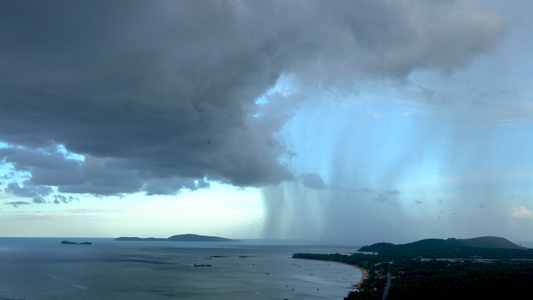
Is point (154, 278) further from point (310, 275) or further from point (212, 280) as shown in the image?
point (310, 275)

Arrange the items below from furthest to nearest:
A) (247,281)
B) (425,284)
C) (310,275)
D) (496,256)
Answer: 1. (496,256)
2. (310,275)
3. (247,281)
4. (425,284)

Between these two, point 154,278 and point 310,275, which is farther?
point 310,275

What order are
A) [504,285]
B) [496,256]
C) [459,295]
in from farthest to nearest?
[496,256] → [504,285] → [459,295]

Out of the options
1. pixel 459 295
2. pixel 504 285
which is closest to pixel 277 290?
pixel 459 295

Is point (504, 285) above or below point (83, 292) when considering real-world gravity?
above

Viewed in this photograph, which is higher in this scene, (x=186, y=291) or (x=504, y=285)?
(x=504, y=285)

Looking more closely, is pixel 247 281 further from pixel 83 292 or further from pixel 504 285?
pixel 504 285

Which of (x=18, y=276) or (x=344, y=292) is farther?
(x=18, y=276)

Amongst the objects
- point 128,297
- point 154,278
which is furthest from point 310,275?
point 128,297

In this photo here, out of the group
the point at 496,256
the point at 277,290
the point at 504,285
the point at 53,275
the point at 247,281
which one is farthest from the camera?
the point at 496,256
